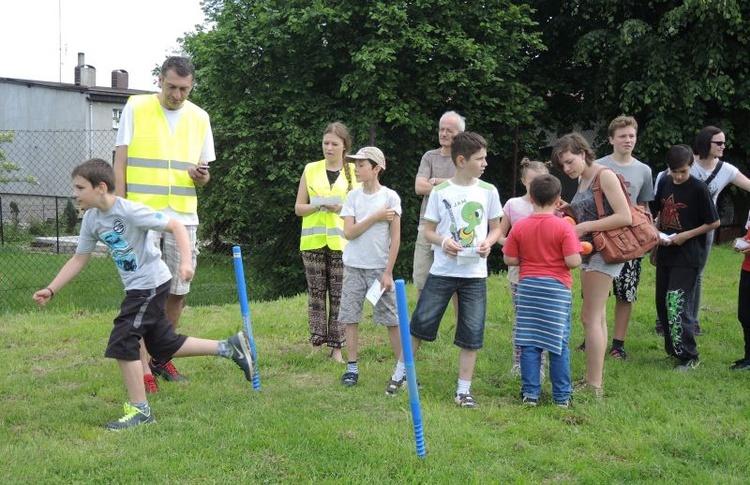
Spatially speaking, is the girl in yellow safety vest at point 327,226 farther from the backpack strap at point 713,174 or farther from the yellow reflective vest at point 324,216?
the backpack strap at point 713,174

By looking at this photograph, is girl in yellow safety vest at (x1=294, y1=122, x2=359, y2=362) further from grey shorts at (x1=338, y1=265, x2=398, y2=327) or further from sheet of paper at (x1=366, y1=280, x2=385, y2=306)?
sheet of paper at (x1=366, y1=280, x2=385, y2=306)

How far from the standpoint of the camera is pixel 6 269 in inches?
659

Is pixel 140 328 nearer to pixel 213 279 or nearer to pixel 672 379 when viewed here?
pixel 672 379

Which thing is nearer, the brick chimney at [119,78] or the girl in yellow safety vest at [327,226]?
the girl in yellow safety vest at [327,226]

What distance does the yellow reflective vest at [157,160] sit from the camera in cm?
539

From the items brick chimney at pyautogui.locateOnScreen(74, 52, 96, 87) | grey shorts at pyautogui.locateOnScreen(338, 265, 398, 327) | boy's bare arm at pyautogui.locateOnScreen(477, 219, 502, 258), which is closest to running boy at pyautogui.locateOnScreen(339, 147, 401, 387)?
A: grey shorts at pyautogui.locateOnScreen(338, 265, 398, 327)

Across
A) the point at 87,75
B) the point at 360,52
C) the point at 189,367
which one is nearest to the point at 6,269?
the point at 360,52

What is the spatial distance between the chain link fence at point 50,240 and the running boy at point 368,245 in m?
5.87

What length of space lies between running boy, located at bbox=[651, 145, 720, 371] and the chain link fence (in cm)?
750

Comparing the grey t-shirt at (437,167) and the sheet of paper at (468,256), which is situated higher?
the grey t-shirt at (437,167)

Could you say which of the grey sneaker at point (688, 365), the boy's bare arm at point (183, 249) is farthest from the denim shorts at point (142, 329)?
the grey sneaker at point (688, 365)

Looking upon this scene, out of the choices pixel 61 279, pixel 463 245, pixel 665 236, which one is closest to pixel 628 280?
pixel 665 236

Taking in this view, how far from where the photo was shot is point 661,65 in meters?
14.9

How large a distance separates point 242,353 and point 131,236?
105cm
